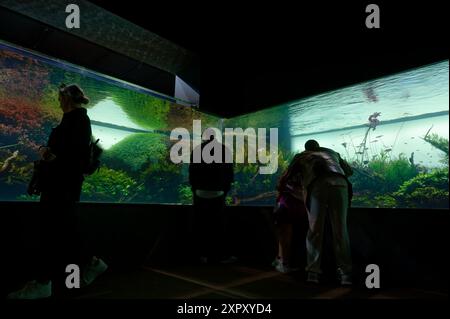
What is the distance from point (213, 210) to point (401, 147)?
168 inches

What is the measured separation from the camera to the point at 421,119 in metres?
4.35

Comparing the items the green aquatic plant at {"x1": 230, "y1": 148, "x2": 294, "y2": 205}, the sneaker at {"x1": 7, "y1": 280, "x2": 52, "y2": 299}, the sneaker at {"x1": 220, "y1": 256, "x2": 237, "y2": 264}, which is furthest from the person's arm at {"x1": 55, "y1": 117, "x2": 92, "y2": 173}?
the green aquatic plant at {"x1": 230, "y1": 148, "x2": 294, "y2": 205}

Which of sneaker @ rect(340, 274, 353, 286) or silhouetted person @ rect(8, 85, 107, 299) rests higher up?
silhouetted person @ rect(8, 85, 107, 299)

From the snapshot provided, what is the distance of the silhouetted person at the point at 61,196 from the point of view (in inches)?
73.5

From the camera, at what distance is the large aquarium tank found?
3053 millimetres

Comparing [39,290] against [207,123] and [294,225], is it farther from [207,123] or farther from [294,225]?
[207,123]

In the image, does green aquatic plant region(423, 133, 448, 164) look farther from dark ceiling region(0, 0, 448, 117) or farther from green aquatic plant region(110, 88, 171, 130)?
green aquatic plant region(110, 88, 171, 130)

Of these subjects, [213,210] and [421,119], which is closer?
[213,210]

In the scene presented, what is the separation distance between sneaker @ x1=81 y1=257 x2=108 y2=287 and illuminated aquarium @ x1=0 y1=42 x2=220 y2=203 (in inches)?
60.8

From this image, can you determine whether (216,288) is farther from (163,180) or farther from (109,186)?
(109,186)

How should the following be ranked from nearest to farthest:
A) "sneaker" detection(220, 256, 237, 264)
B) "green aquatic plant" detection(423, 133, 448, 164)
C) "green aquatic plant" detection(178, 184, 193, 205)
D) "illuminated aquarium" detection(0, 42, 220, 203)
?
1. "illuminated aquarium" detection(0, 42, 220, 203)
2. "sneaker" detection(220, 256, 237, 264)
3. "green aquatic plant" detection(423, 133, 448, 164)
4. "green aquatic plant" detection(178, 184, 193, 205)

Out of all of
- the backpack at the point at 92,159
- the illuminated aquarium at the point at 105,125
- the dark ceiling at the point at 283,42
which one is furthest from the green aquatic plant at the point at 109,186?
the backpack at the point at 92,159

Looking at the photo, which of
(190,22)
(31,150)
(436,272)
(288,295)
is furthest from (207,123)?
(436,272)
